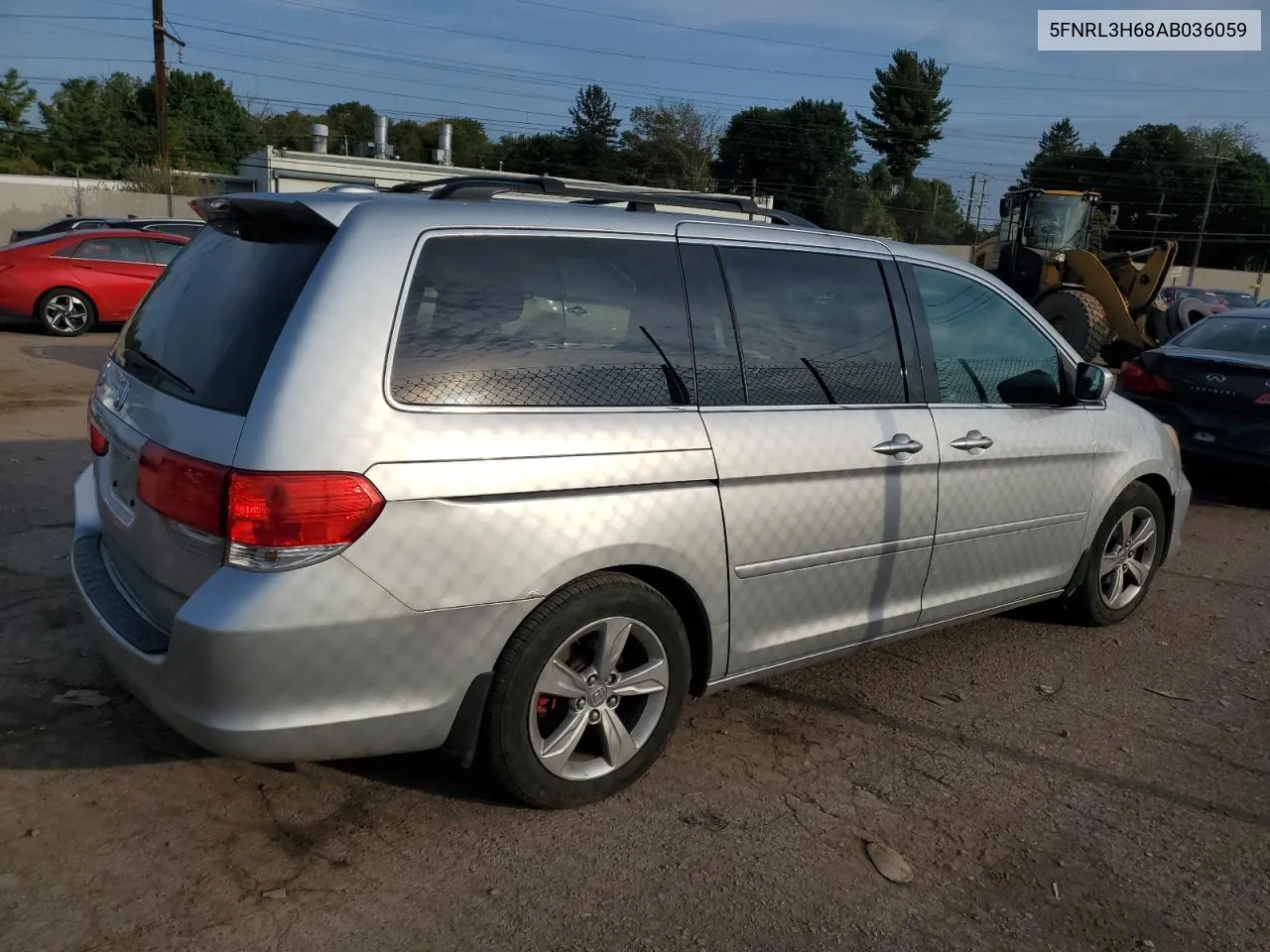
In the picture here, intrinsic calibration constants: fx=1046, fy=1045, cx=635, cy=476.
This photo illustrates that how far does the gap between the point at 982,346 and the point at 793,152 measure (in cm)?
8004

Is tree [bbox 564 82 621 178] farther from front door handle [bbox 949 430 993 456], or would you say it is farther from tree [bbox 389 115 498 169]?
front door handle [bbox 949 430 993 456]

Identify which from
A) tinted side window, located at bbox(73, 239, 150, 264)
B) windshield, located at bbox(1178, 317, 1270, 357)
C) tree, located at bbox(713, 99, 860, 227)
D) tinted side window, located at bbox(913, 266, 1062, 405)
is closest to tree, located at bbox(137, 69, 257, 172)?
tree, located at bbox(713, 99, 860, 227)

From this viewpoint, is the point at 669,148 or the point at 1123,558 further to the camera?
the point at 669,148

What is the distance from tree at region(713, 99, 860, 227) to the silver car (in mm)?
75748

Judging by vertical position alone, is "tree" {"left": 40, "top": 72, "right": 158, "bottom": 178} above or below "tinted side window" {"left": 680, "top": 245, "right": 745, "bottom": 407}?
above

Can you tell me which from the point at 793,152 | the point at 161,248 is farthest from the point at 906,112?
the point at 161,248

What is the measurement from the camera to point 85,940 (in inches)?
100

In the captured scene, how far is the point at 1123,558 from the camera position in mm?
5172

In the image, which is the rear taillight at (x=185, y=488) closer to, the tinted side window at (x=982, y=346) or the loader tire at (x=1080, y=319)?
the tinted side window at (x=982, y=346)

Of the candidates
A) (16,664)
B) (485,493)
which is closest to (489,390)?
(485,493)

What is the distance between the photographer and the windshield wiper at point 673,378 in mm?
3330

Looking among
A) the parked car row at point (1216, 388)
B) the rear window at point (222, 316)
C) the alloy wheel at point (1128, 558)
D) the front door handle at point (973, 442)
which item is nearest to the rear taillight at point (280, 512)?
the rear window at point (222, 316)

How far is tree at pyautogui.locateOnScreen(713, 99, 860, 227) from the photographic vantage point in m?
78.7

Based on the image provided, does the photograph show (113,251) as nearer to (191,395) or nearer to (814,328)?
(191,395)
